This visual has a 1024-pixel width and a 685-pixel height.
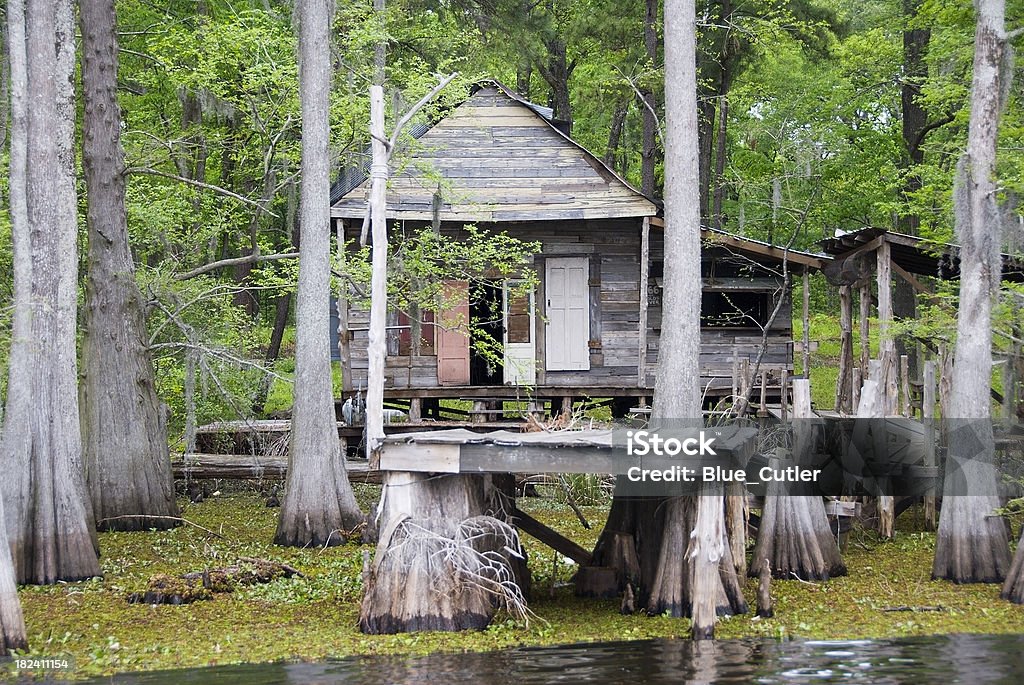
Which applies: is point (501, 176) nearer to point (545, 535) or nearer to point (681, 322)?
point (681, 322)

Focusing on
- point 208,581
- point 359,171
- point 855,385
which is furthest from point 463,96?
point 208,581

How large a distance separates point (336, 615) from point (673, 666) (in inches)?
149

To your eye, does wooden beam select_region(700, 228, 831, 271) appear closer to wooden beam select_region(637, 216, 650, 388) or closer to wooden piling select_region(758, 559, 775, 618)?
wooden beam select_region(637, 216, 650, 388)

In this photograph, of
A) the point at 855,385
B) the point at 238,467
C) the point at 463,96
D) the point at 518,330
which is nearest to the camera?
the point at 855,385

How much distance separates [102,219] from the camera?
1756cm

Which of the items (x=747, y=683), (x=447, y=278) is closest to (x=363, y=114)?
(x=447, y=278)

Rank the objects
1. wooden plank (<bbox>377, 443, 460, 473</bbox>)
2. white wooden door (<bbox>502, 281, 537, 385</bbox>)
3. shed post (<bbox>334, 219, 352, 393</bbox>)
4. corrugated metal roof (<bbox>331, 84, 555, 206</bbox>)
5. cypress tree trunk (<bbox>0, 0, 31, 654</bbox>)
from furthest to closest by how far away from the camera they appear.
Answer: white wooden door (<bbox>502, 281, 537, 385</bbox>) → corrugated metal roof (<bbox>331, 84, 555, 206</bbox>) → shed post (<bbox>334, 219, 352, 393</bbox>) → cypress tree trunk (<bbox>0, 0, 31, 654</bbox>) → wooden plank (<bbox>377, 443, 460, 473</bbox>)

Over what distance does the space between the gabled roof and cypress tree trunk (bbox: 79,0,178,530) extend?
4047 mm

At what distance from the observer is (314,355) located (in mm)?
16500

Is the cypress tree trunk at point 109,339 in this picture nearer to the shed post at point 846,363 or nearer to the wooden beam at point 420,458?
the wooden beam at point 420,458

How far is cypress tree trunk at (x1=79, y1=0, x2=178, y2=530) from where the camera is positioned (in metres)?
17.4

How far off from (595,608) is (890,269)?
8164mm

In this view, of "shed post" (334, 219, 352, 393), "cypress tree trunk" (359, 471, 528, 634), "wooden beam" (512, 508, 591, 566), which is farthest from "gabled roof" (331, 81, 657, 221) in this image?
"cypress tree trunk" (359, 471, 528, 634)

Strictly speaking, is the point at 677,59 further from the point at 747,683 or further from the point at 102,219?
the point at 102,219
